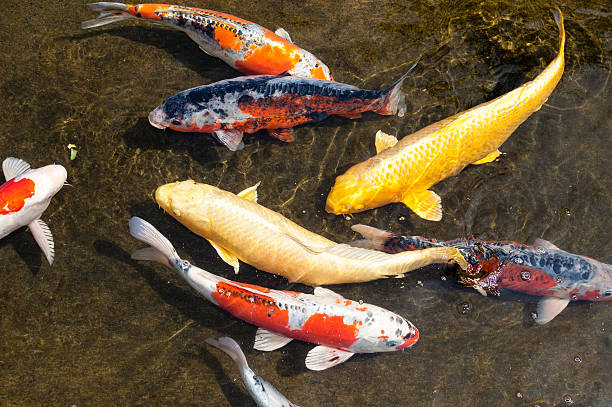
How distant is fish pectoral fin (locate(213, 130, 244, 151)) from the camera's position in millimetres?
6160

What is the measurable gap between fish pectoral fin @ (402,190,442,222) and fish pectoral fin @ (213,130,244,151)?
2.13 metres

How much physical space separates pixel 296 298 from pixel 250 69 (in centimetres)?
286

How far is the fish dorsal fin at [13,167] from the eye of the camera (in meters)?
6.07

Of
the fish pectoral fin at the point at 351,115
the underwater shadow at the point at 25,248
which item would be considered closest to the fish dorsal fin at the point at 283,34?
the fish pectoral fin at the point at 351,115

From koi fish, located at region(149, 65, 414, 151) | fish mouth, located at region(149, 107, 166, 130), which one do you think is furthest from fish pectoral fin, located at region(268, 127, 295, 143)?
fish mouth, located at region(149, 107, 166, 130)

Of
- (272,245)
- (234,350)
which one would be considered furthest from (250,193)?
(234,350)

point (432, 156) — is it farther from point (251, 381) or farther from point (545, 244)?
point (251, 381)

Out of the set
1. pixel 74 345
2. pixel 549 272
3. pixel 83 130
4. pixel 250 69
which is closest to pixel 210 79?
pixel 250 69

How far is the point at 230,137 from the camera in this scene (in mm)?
6176

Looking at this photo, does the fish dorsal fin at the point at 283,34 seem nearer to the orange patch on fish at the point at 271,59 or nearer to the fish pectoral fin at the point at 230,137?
the orange patch on fish at the point at 271,59

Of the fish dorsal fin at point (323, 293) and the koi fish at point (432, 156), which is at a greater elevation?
the koi fish at point (432, 156)

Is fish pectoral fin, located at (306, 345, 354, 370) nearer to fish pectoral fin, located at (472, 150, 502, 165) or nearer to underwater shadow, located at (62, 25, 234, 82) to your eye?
fish pectoral fin, located at (472, 150, 502, 165)

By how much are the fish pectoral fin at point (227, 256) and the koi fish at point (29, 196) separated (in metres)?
1.96

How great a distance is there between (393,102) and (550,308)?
311cm
